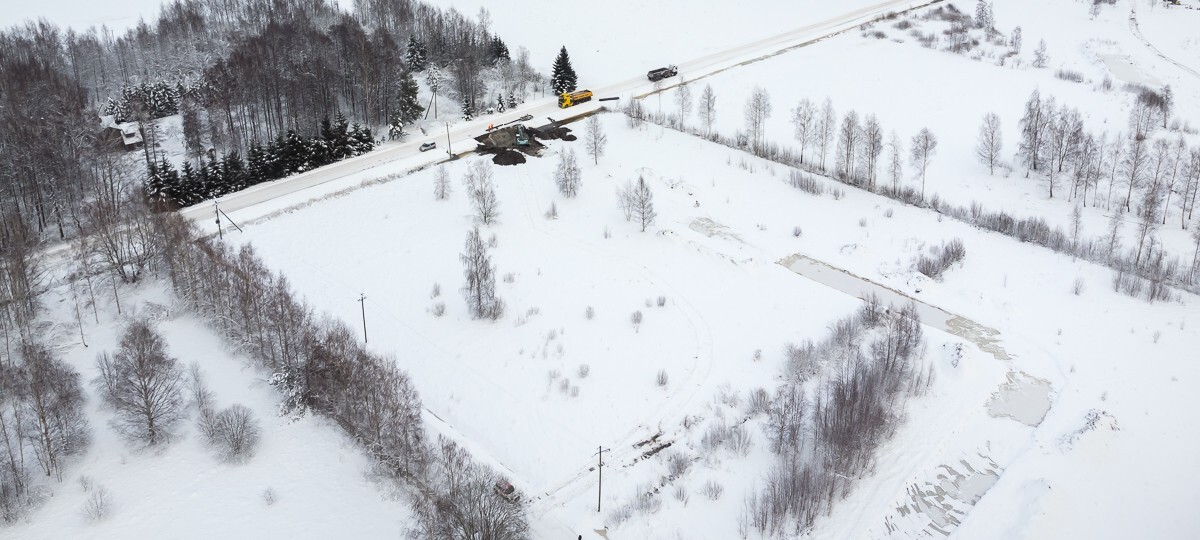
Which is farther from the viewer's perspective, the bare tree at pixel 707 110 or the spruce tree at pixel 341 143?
the bare tree at pixel 707 110

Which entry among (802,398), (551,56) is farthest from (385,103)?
(802,398)

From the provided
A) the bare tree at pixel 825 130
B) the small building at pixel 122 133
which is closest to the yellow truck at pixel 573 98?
the bare tree at pixel 825 130

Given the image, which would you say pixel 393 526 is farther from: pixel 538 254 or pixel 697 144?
pixel 697 144

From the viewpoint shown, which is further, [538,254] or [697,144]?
[697,144]

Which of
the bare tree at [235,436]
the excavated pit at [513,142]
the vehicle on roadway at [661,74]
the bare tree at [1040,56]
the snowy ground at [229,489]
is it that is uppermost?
the bare tree at [1040,56]

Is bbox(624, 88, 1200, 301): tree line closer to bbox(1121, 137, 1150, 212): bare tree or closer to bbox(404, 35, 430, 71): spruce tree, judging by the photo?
bbox(1121, 137, 1150, 212): bare tree

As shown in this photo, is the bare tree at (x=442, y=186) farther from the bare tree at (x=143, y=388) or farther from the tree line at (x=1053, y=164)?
A: the bare tree at (x=143, y=388)
